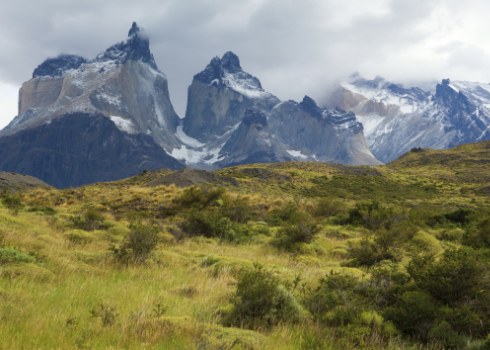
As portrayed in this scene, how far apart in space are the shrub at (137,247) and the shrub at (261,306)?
4584mm

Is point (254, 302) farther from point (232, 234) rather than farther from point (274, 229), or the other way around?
point (274, 229)

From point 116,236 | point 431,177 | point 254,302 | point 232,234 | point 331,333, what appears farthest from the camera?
point 431,177

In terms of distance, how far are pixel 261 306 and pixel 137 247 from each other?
5.49 metres

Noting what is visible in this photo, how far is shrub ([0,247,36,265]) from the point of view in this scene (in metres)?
9.72

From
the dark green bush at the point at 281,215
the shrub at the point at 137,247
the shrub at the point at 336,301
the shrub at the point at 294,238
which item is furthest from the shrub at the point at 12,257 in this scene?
the dark green bush at the point at 281,215

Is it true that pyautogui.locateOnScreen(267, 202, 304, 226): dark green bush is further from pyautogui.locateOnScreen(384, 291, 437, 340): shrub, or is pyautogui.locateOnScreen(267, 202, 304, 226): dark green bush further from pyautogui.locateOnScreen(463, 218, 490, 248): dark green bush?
pyautogui.locateOnScreen(384, 291, 437, 340): shrub

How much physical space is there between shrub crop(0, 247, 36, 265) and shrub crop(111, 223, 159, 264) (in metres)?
2.32

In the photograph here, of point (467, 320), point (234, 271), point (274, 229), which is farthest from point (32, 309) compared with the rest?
point (274, 229)

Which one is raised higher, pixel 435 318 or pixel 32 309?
pixel 32 309

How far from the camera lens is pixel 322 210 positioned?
33375 mm

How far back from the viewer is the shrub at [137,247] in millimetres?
12062

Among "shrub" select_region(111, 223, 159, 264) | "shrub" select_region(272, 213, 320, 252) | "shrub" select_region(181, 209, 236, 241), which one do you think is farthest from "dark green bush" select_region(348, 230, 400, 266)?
"shrub" select_region(181, 209, 236, 241)

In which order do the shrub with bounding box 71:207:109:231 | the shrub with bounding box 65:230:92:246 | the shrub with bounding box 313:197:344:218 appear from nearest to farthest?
the shrub with bounding box 65:230:92:246, the shrub with bounding box 71:207:109:231, the shrub with bounding box 313:197:344:218

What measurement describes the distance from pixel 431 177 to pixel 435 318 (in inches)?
3334
